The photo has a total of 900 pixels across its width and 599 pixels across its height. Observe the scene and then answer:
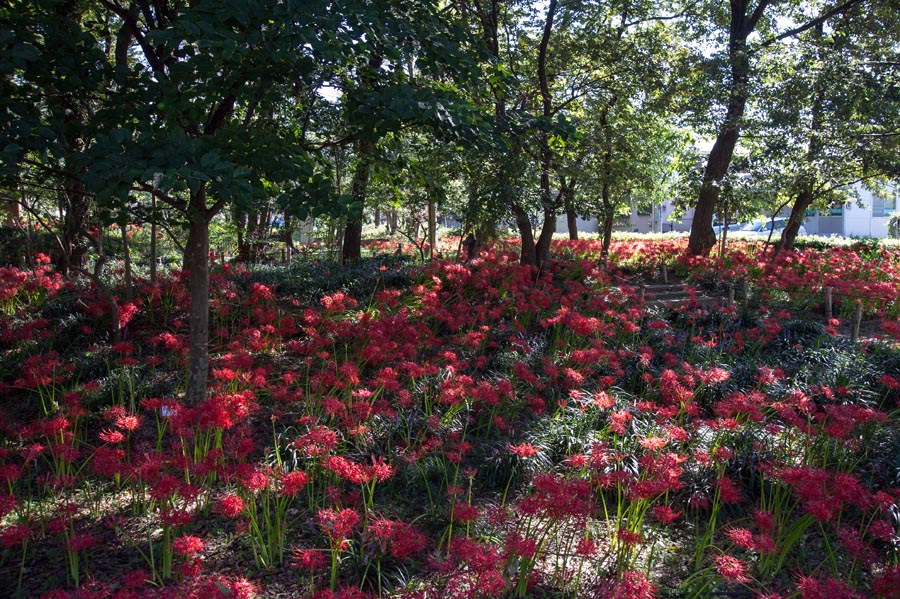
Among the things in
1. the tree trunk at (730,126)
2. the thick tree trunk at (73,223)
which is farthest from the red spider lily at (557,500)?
the tree trunk at (730,126)

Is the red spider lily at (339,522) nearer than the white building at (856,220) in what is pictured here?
Yes

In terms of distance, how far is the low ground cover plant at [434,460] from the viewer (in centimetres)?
277

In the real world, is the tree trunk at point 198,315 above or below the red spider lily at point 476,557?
above

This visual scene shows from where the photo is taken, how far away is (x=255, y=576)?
9.93ft

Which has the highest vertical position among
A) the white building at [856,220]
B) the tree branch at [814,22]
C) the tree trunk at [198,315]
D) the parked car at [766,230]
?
the tree branch at [814,22]

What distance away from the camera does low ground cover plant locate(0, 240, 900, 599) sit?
2.77 metres

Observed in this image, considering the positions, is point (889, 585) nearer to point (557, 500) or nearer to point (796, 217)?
point (557, 500)

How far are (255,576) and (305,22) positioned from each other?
2.84 m

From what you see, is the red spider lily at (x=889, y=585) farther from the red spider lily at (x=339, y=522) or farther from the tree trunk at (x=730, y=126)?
the tree trunk at (x=730, y=126)

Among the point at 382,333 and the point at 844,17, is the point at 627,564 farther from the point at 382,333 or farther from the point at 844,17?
the point at 844,17

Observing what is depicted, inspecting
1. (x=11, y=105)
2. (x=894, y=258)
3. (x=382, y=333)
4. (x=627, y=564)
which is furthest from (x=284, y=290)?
(x=894, y=258)

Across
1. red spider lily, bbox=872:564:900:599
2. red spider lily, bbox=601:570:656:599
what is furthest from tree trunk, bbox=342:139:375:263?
red spider lily, bbox=872:564:900:599

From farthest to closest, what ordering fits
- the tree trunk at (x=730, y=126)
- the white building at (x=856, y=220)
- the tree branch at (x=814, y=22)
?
the white building at (x=856, y=220) < the tree branch at (x=814, y=22) < the tree trunk at (x=730, y=126)

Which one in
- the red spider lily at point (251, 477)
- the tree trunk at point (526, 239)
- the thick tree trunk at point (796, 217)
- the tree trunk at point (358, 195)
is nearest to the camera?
the red spider lily at point (251, 477)
